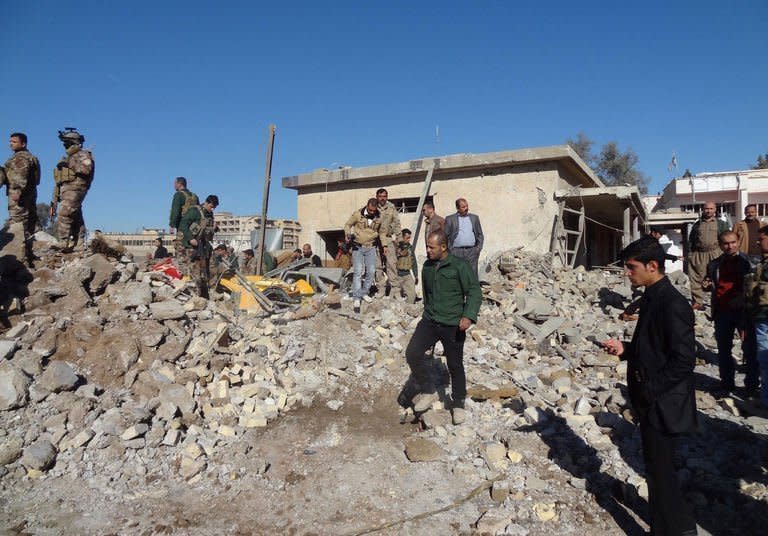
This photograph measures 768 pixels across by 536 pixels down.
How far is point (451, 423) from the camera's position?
14.8 feet

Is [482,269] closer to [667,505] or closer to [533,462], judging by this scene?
[533,462]

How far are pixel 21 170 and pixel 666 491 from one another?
772 centimetres

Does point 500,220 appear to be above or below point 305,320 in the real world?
above

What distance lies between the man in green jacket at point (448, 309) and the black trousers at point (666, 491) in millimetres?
1884

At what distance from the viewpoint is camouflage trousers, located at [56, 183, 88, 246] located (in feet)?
22.1

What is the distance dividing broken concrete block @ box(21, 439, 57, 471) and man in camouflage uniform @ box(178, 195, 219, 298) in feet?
11.7

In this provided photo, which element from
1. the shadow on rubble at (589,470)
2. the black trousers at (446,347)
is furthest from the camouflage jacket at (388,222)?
A: the shadow on rubble at (589,470)

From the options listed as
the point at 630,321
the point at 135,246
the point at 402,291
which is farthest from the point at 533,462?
the point at 135,246

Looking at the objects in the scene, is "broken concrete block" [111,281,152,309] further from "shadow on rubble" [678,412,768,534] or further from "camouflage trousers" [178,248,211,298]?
"shadow on rubble" [678,412,768,534]

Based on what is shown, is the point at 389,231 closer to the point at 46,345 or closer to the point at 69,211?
the point at 69,211

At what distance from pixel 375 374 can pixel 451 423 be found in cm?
141

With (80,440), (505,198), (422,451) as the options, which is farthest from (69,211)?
(505,198)

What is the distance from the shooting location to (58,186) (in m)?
6.73

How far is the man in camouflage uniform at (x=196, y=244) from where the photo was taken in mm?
7438
